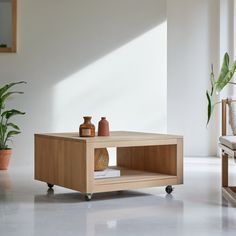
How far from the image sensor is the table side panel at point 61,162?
3844 millimetres

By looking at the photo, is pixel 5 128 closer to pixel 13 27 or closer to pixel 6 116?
pixel 6 116

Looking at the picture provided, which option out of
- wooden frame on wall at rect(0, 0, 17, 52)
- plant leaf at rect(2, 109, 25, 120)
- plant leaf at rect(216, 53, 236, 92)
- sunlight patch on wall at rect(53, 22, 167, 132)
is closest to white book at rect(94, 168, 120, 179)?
plant leaf at rect(216, 53, 236, 92)

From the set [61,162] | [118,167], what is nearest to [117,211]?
[61,162]

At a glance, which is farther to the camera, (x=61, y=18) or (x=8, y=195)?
(x=61, y=18)

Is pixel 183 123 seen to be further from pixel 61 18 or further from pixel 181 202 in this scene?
pixel 181 202

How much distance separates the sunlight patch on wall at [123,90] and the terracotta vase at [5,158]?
0.59 m

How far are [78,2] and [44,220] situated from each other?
3.15 m

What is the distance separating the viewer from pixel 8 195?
4.13m

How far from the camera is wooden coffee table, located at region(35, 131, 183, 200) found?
3.82 m

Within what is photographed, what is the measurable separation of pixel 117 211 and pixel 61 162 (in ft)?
2.25

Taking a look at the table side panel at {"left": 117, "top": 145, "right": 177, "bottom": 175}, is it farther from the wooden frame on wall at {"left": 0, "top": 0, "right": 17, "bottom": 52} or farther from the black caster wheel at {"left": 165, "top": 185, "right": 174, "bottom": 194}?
the wooden frame on wall at {"left": 0, "top": 0, "right": 17, "bottom": 52}

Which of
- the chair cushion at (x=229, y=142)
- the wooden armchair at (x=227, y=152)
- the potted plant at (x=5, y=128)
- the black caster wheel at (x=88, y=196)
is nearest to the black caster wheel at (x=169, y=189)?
the wooden armchair at (x=227, y=152)

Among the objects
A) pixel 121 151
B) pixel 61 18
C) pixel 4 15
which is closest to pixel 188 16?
pixel 61 18

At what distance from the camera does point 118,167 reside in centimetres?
462
